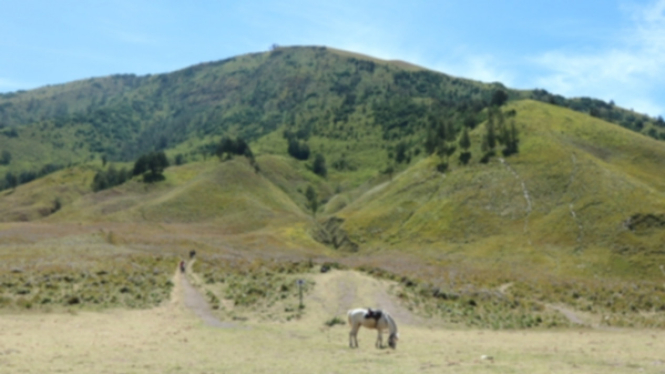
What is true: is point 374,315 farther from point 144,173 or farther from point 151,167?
point 144,173

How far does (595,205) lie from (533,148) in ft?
101

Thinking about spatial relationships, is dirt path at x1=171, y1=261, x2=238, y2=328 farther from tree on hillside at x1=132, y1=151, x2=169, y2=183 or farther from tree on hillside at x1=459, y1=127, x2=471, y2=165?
tree on hillside at x1=132, y1=151, x2=169, y2=183

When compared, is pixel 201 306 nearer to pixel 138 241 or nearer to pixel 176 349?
pixel 176 349

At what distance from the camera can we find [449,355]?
2117 cm

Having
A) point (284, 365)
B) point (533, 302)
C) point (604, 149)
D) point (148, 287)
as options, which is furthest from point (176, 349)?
point (604, 149)

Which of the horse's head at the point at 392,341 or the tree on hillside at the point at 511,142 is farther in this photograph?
the tree on hillside at the point at 511,142

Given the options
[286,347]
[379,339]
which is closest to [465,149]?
[379,339]

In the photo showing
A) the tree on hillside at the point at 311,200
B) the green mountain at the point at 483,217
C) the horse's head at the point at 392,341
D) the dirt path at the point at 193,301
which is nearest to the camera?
the horse's head at the point at 392,341

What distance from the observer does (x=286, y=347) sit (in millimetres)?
23672

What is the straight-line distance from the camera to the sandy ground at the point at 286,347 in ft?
59.0

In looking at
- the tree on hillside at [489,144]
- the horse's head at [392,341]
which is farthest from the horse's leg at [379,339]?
the tree on hillside at [489,144]

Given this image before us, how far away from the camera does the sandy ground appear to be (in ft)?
59.0

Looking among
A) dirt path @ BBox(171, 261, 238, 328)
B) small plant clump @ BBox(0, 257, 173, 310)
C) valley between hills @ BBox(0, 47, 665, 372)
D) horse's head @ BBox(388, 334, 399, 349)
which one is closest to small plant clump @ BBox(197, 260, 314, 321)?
valley between hills @ BBox(0, 47, 665, 372)

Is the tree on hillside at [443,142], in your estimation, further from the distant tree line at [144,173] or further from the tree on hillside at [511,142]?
the distant tree line at [144,173]
